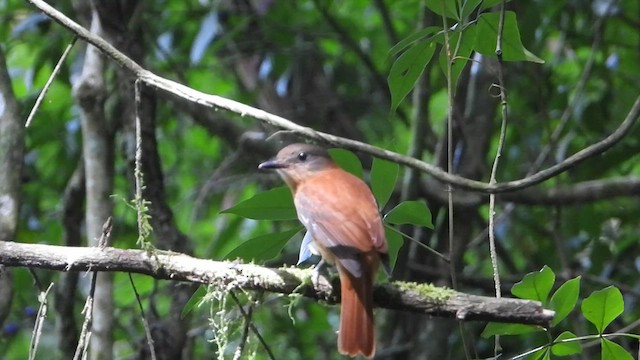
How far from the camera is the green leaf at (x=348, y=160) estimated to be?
2.47 metres

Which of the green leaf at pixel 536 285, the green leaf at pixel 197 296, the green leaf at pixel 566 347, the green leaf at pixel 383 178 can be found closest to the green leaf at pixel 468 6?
the green leaf at pixel 383 178

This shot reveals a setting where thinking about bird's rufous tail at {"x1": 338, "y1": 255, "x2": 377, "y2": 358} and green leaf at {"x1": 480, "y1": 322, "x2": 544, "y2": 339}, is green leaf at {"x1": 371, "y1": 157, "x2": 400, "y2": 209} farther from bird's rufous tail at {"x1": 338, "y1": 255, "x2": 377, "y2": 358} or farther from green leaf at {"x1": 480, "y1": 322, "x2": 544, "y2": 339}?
green leaf at {"x1": 480, "y1": 322, "x2": 544, "y2": 339}

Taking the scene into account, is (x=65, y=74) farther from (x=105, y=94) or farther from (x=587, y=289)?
(x=587, y=289)

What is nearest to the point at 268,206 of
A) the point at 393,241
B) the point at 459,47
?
the point at 393,241

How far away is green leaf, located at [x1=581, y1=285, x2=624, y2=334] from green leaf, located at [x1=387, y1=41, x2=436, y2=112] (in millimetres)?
684

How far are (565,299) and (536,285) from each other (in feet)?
0.27

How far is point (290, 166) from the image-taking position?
115 inches

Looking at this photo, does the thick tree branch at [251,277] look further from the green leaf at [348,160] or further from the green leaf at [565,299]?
the green leaf at [348,160]

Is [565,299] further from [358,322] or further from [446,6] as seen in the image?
[446,6]

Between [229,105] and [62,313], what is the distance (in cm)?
212

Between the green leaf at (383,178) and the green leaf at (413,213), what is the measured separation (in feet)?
0.24

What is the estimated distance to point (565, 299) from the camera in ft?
6.61

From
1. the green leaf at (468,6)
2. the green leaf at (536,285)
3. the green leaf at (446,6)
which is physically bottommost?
the green leaf at (536,285)

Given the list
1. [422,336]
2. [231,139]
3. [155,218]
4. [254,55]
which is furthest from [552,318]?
[254,55]
